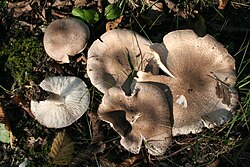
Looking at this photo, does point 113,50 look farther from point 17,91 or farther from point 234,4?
point 234,4

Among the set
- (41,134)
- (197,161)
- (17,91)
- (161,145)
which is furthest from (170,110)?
(17,91)

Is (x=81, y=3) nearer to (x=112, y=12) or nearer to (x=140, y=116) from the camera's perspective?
(x=112, y=12)

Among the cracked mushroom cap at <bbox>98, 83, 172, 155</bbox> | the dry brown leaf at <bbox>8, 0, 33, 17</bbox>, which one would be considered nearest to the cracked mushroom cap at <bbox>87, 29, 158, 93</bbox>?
the cracked mushroom cap at <bbox>98, 83, 172, 155</bbox>

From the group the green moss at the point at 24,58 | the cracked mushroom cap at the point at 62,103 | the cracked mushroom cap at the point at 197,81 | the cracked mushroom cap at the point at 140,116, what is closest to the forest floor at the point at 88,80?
the green moss at the point at 24,58

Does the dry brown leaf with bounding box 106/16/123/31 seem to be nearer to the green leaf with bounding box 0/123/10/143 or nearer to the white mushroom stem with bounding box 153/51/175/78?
the white mushroom stem with bounding box 153/51/175/78

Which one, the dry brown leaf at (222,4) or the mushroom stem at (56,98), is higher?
the dry brown leaf at (222,4)

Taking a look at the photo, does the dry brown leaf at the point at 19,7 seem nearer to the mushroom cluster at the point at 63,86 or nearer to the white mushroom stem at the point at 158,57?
the mushroom cluster at the point at 63,86
